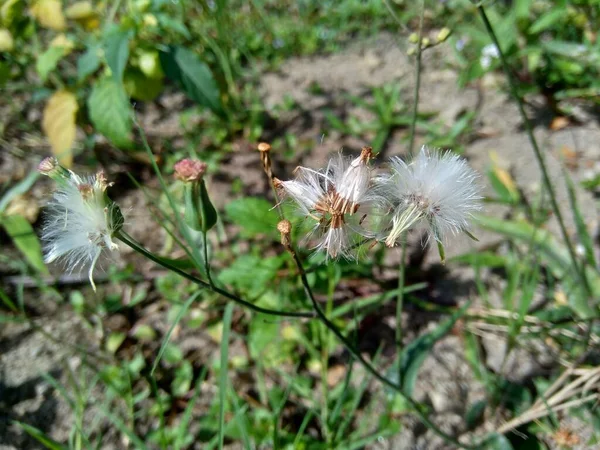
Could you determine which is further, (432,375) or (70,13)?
(70,13)

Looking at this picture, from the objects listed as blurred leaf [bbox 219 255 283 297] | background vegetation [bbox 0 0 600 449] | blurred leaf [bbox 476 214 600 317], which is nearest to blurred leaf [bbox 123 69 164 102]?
background vegetation [bbox 0 0 600 449]

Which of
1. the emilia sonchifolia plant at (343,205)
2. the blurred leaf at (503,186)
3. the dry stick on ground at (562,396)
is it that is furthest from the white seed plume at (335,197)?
the blurred leaf at (503,186)

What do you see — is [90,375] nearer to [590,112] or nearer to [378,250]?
[378,250]

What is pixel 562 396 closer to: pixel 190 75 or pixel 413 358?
pixel 413 358

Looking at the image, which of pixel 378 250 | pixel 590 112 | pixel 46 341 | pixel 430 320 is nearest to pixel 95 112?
pixel 46 341

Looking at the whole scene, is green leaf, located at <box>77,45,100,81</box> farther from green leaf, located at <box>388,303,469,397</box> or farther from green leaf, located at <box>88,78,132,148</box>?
green leaf, located at <box>388,303,469,397</box>

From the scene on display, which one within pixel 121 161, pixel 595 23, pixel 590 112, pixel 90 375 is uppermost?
pixel 595 23
